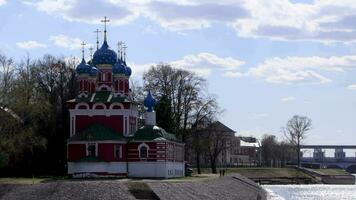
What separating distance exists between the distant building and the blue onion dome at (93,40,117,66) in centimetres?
1959

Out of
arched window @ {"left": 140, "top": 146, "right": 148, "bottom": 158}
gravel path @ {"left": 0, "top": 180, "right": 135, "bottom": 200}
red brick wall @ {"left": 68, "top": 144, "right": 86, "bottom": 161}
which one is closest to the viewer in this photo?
gravel path @ {"left": 0, "top": 180, "right": 135, "bottom": 200}

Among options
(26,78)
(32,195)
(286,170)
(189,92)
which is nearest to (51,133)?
(26,78)

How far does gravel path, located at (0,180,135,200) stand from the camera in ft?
170

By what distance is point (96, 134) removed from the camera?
225 feet

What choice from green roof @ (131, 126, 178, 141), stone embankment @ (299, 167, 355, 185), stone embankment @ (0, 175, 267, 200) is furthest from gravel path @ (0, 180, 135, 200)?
stone embankment @ (299, 167, 355, 185)

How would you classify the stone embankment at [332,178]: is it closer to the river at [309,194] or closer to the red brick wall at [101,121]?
the river at [309,194]

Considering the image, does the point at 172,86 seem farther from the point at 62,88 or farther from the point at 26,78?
the point at 26,78

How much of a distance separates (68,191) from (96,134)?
1665 cm

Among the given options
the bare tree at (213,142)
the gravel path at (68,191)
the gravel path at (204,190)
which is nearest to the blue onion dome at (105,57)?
the gravel path at (204,190)

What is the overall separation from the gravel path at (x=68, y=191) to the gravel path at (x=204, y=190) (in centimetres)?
299

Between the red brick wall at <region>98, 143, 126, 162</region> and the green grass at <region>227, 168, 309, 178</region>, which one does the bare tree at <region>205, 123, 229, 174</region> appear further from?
the red brick wall at <region>98, 143, 126, 162</region>

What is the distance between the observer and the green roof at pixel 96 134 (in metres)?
68.2

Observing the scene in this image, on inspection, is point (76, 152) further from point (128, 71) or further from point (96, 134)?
point (128, 71)

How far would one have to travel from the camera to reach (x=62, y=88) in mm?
85250
